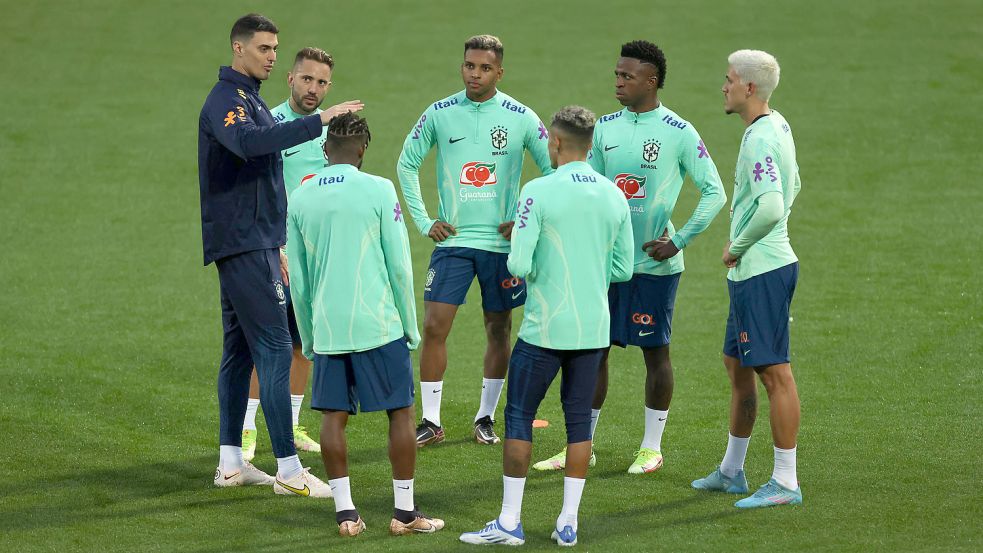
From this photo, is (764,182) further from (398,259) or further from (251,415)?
(251,415)

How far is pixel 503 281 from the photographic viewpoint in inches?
304

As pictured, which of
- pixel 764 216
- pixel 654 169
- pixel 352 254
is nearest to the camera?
pixel 352 254

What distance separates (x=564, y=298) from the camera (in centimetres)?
568

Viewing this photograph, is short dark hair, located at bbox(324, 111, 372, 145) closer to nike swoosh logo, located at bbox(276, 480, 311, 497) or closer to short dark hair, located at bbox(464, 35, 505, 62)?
short dark hair, located at bbox(464, 35, 505, 62)

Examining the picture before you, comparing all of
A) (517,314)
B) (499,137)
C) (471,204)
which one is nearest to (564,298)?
(471,204)

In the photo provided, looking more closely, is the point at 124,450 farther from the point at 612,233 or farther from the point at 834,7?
the point at 834,7

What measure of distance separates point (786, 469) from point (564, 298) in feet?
5.53

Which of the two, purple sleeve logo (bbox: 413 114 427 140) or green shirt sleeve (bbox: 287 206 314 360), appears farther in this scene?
purple sleeve logo (bbox: 413 114 427 140)

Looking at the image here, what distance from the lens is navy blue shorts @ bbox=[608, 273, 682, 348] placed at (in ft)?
23.3

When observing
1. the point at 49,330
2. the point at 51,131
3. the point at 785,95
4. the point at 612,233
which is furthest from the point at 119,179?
the point at 612,233

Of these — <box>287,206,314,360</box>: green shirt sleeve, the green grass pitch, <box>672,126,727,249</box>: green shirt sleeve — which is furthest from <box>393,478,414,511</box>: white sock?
<box>672,126,727,249</box>: green shirt sleeve

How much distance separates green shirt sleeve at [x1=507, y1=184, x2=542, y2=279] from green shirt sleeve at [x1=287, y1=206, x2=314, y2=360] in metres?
1.07

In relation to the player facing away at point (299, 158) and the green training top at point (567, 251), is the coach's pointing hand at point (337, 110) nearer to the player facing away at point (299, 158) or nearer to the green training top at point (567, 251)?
the green training top at point (567, 251)

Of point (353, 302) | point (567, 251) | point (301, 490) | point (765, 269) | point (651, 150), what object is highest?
point (651, 150)
